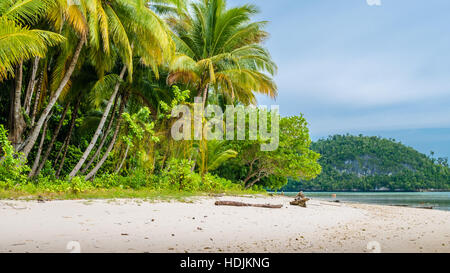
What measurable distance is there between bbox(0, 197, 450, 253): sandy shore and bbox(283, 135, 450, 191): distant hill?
266 feet

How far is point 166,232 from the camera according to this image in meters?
5.19

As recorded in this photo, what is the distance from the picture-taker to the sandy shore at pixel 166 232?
4.32 meters

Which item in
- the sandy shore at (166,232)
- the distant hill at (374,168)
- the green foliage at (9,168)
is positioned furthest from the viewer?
the distant hill at (374,168)

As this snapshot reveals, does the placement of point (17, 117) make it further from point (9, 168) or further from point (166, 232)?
point (166, 232)

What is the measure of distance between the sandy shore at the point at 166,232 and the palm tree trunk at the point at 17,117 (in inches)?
171

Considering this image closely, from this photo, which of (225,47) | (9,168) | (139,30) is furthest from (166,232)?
(225,47)

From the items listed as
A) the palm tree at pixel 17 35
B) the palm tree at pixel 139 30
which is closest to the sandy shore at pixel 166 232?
the palm tree at pixel 17 35

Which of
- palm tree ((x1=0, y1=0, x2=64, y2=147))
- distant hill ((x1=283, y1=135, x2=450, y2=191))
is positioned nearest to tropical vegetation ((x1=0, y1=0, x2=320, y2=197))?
palm tree ((x1=0, y1=0, x2=64, y2=147))

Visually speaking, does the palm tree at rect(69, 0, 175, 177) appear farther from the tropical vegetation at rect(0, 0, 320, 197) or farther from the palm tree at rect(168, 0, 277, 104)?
the palm tree at rect(168, 0, 277, 104)

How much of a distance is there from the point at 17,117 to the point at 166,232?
24.0ft

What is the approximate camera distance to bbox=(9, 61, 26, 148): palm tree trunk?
33.1 ft

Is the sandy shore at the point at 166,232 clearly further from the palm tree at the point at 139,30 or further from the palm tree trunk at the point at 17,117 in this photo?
the palm tree at the point at 139,30

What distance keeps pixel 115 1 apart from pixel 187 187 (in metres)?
6.14
